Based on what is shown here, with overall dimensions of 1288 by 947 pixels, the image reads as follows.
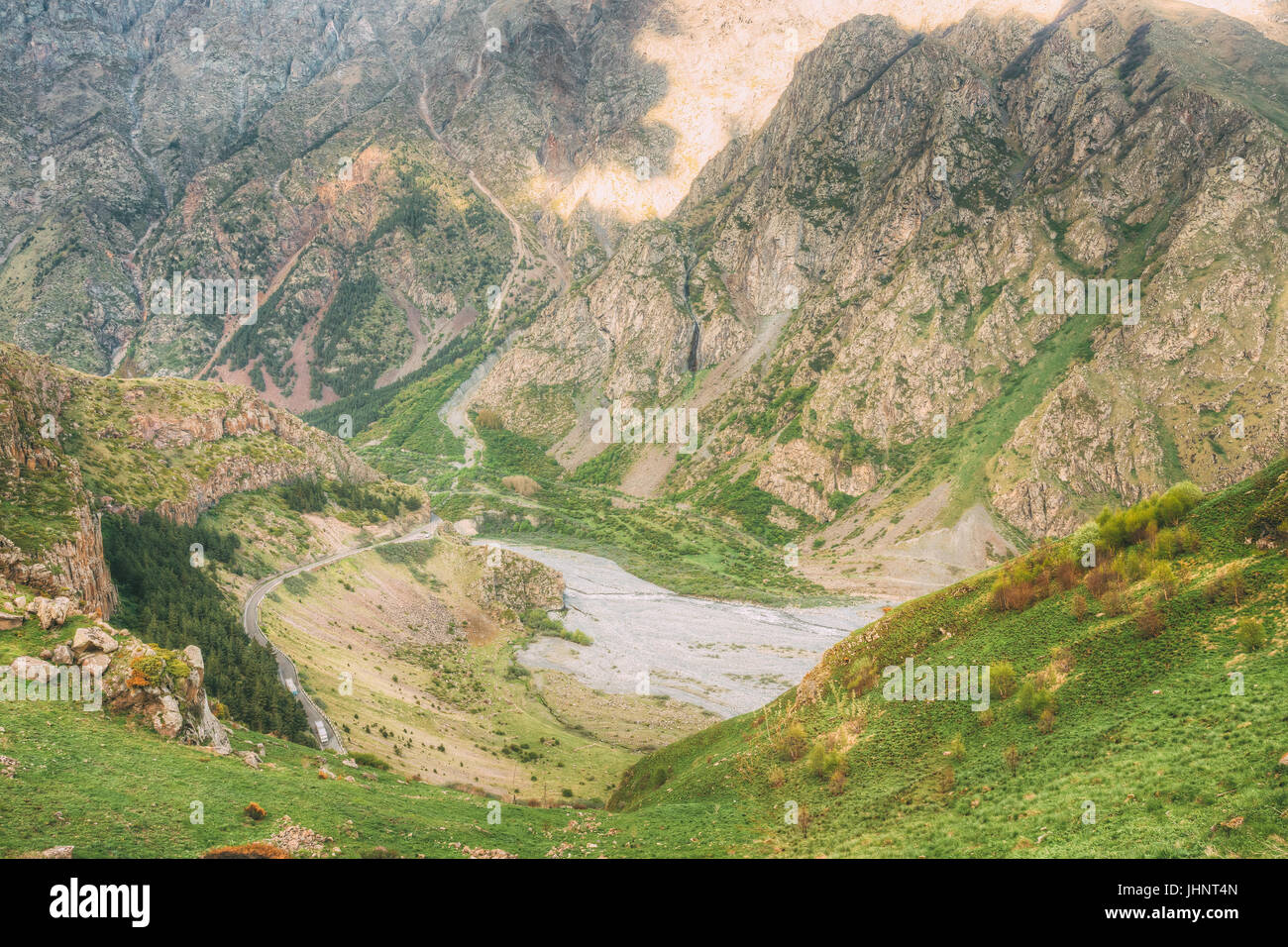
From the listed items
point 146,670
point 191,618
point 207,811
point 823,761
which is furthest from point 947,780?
point 191,618

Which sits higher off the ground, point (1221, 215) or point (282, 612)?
point (1221, 215)

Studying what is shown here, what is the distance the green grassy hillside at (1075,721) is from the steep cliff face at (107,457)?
3470 cm

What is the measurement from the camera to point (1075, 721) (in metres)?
21.0

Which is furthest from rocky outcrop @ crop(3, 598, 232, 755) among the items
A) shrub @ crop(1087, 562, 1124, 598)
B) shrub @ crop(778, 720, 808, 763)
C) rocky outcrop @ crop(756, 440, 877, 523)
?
rocky outcrop @ crop(756, 440, 877, 523)

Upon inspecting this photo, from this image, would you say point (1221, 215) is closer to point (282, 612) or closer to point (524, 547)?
point (524, 547)

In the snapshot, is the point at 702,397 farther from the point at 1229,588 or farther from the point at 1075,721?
the point at 1075,721

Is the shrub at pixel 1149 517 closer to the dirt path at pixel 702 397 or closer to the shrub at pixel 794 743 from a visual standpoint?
the shrub at pixel 794 743

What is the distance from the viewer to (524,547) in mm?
139750

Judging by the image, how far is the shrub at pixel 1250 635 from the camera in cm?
1919

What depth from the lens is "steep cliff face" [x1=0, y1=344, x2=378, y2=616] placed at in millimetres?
36406

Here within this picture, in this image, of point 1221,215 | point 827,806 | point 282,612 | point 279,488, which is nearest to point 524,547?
point 279,488

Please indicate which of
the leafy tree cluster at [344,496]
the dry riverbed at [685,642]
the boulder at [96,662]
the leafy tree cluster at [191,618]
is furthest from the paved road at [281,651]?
the dry riverbed at [685,642]
